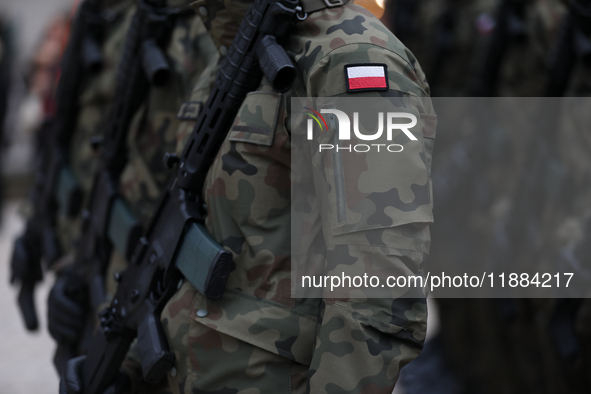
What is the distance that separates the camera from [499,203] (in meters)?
3.23

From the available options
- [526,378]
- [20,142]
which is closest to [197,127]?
[526,378]

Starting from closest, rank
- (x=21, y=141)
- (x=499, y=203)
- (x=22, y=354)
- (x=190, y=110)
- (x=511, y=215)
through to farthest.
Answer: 1. (x=190, y=110)
2. (x=511, y=215)
3. (x=499, y=203)
4. (x=22, y=354)
5. (x=21, y=141)

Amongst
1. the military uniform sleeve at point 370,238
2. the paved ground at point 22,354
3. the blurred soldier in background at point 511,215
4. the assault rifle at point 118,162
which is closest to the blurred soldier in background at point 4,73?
the paved ground at point 22,354

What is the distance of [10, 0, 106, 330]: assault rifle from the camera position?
263cm

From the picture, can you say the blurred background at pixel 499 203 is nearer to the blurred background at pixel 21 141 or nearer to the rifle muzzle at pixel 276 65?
the blurred background at pixel 21 141

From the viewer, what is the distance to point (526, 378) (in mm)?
3080

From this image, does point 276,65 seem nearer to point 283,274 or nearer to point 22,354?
point 283,274

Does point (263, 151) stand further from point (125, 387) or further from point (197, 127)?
point (125, 387)

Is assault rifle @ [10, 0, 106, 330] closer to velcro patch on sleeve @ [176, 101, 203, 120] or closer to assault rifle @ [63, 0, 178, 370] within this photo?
assault rifle @ [63, 0, 178, 370]

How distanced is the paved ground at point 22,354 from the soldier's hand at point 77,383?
193 cm

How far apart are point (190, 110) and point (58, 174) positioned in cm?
152

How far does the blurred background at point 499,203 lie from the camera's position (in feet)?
8.13

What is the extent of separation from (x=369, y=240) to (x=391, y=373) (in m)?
0.25

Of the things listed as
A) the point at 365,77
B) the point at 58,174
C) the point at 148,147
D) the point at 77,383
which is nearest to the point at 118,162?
the point at 148,147
